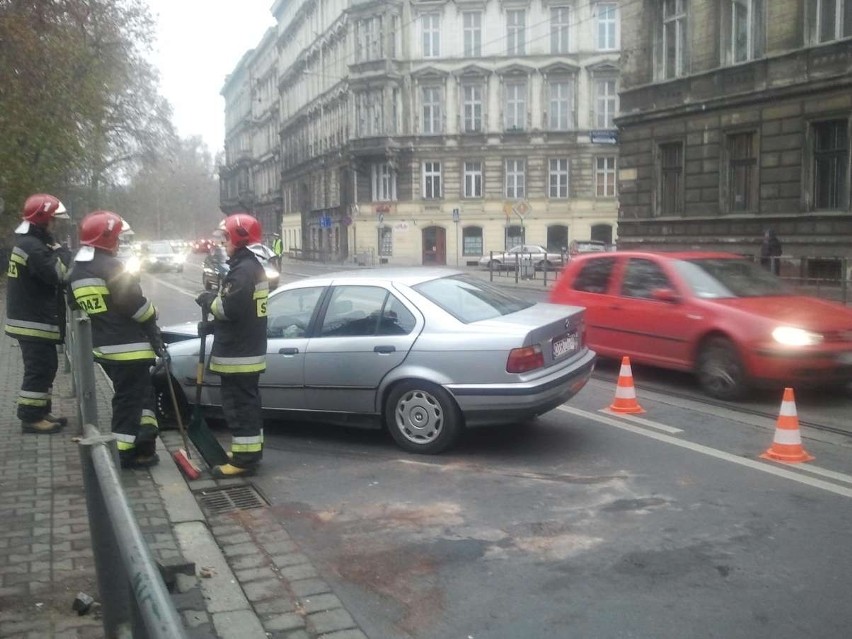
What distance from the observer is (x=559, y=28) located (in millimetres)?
53312

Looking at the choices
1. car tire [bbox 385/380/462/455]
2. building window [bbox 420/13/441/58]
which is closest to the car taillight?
car tire [bbox 385/380/462/455]

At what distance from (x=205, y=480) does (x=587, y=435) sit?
10.3ft

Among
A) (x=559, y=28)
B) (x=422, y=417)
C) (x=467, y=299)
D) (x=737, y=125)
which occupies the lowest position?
(x=422, y=417)

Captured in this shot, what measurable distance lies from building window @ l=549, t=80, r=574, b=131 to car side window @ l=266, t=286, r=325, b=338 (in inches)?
1863

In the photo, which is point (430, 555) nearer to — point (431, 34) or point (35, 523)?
point (35, 523)

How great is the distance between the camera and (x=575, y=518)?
18.6ft

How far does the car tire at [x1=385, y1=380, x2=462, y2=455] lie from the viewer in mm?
7160

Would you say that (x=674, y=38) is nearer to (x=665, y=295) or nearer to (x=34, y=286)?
(x=665, y=295)

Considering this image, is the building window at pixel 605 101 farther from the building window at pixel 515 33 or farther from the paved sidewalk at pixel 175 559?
the paved sidewalk at pixel 175 559

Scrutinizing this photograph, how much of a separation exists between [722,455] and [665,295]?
140 inches

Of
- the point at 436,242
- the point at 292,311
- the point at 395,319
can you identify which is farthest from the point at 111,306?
the point at 436,242

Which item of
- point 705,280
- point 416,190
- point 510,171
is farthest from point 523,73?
point 705,280

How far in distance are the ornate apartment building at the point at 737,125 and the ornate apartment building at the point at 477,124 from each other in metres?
22.4

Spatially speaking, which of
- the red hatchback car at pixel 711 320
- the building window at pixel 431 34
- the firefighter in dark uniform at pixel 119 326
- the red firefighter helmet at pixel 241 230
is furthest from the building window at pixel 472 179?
the firefighter in dark uniform at pixel 119 326
